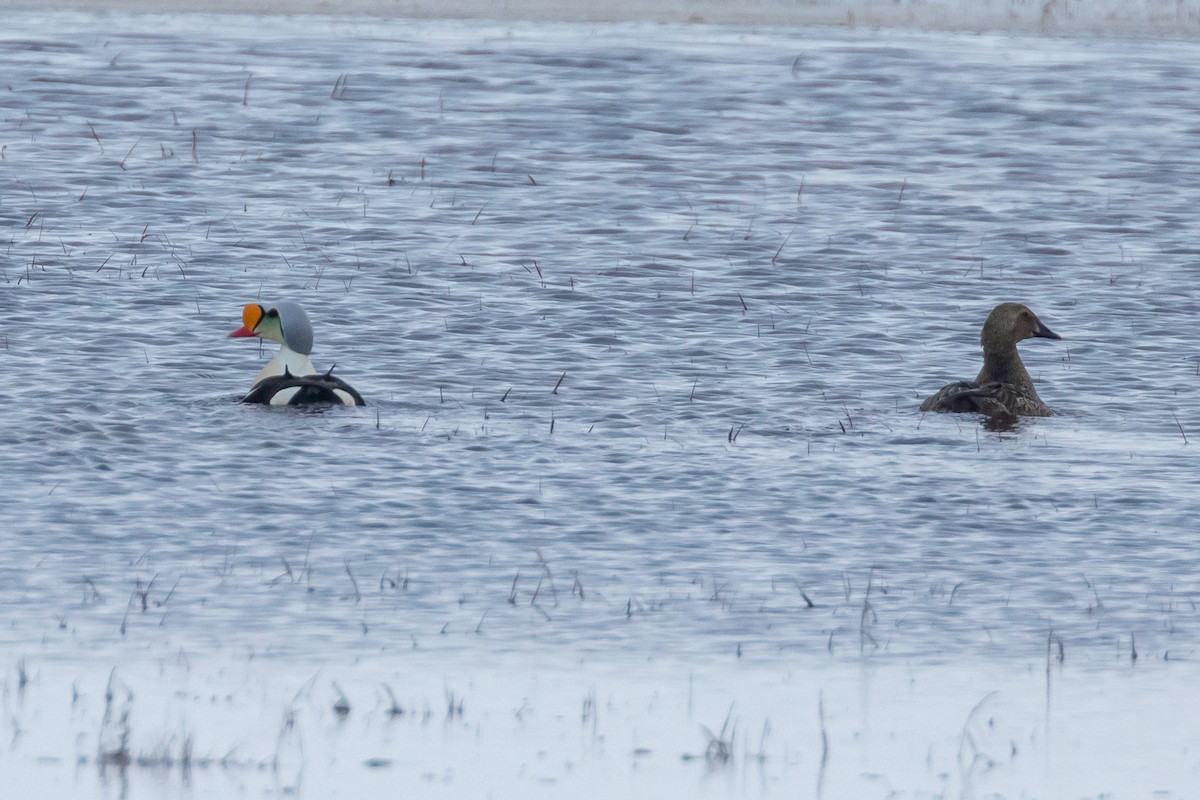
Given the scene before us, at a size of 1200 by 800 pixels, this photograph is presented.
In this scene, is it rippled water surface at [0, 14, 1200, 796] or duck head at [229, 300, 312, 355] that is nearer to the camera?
rippled water surface at [0, 14, 1200, 796]

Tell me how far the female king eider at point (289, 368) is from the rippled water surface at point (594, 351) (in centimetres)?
26

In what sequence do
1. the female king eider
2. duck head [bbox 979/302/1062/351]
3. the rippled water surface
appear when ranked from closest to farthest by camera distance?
the rippled water surface → the female king eider → duck head [bbox 979/302/1062/351]

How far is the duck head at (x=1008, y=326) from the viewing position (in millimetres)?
15234

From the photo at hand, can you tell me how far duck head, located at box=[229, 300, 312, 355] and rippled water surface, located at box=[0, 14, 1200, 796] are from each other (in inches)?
15.1

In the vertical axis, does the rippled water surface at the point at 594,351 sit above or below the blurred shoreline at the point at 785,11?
below

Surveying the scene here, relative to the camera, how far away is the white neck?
14305mm

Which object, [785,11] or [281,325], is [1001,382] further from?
[785,11]

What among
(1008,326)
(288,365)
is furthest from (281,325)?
(1008,326)

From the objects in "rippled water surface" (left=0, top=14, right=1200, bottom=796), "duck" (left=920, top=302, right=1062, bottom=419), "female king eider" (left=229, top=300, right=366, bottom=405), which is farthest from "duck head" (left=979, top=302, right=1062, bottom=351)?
"female king eider" (left=229, top=300, right=366, bottom=405)

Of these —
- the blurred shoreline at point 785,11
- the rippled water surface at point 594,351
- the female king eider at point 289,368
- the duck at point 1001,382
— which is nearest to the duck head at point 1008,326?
the duck at point 1001,382

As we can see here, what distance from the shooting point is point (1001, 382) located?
14.3 m

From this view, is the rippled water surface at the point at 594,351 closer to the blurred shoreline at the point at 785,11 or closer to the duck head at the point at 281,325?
the duck head at the point at 281,325

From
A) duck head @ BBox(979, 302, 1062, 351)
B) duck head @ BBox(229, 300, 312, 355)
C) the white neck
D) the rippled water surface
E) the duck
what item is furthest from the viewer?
duck head @ BBox(979, 302, 1062, 351)

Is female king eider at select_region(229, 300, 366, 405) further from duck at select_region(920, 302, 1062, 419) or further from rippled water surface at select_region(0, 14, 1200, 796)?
duck at select_region(920, 302, 1062, 419)
